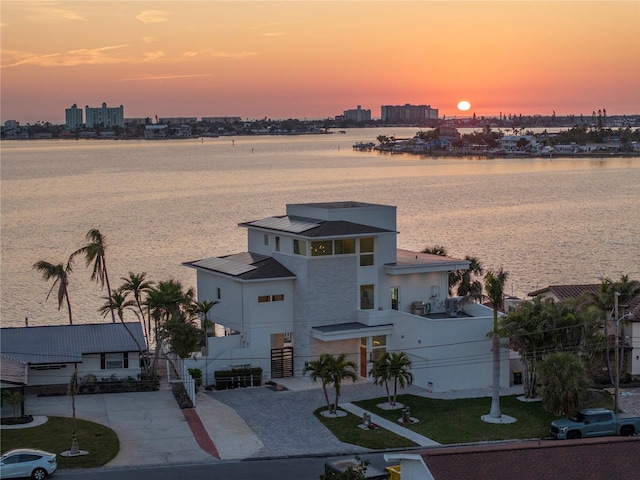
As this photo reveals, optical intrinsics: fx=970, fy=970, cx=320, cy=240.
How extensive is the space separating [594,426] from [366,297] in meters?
14.1

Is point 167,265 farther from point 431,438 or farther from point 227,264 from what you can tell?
point 431,438

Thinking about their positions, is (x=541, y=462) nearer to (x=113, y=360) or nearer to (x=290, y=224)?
(x=113, y=360)

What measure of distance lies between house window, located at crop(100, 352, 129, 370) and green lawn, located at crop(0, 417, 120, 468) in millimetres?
7396

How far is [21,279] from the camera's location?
273ft

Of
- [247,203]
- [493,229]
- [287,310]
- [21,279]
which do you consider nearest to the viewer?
[287,310]

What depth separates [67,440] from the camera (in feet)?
107

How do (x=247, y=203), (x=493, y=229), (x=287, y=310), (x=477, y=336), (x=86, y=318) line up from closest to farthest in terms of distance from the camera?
(x=477, y=336)
(x=287, y=310)
(x=86, y=318)
(x=493, y=229)
(x=247, y=203)

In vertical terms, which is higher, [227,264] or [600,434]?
[227,264]

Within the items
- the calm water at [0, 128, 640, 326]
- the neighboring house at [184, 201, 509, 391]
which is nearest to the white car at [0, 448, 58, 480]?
the neighboring house at [184, 201, 509, 391]

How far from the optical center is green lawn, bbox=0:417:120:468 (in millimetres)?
30750

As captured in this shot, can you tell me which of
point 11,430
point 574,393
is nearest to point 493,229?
point 574,393

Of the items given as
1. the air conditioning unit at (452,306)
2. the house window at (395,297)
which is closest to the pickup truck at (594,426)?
the air conditioning unit at (452,306)

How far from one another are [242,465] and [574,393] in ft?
43.2

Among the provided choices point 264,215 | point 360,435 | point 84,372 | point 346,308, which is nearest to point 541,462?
point 360,435
